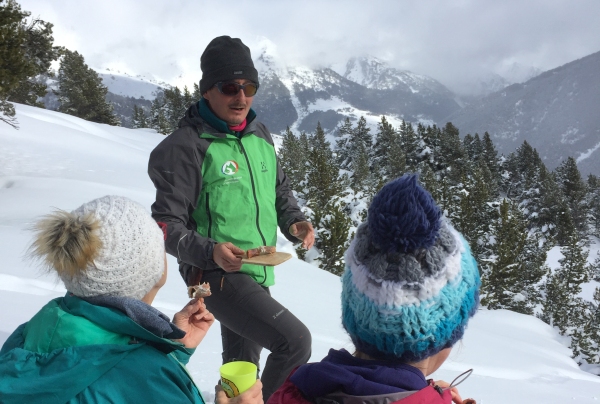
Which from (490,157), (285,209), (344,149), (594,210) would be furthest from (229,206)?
(594,210)

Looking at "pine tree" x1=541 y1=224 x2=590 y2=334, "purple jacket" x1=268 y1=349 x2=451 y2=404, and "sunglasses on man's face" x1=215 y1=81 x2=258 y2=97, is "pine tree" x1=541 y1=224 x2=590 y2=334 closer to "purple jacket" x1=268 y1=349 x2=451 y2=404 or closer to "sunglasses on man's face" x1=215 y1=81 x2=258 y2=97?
"sunglasses on man's face" x1=215 y1=81 x2=258 y2=97

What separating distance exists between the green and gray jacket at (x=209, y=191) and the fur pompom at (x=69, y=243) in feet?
2.59

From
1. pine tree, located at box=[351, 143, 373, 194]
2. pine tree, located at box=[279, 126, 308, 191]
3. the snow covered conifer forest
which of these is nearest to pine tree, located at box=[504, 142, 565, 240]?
the snow covered conifer forest

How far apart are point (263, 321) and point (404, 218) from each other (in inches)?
55.7

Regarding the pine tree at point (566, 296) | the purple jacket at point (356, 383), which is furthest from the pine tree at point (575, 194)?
the purple jacket at point (356, 383)

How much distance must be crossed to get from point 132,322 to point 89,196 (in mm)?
9577

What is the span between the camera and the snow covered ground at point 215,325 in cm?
471

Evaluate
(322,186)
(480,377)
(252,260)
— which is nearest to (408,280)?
(252,260)

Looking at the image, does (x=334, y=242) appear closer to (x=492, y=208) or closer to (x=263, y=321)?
(x=492, y=208)

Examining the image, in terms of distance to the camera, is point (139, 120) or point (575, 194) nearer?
point (575, 194)

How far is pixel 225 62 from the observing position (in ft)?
8.97

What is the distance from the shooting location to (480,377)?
5438 mm

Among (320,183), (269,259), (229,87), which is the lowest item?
(269,259)

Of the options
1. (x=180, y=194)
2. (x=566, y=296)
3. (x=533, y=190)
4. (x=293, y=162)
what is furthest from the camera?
(x=533, y=190)
